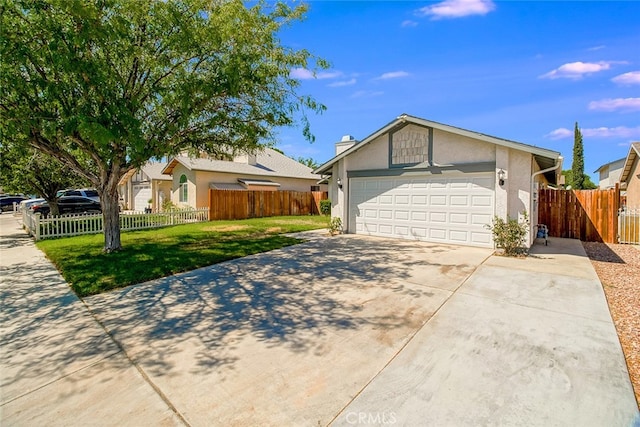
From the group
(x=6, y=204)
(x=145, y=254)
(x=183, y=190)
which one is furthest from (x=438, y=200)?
(x=6, y=204)

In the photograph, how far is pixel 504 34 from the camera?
978cm

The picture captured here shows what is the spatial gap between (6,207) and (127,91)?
1355 inches

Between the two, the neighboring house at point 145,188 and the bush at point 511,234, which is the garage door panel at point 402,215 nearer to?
the bush at point 511,234

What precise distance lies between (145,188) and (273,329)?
91.5ft

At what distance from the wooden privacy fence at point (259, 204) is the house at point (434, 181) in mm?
9275

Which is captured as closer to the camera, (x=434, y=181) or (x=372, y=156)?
(x=434, y=181)

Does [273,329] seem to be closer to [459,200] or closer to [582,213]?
[459,200]

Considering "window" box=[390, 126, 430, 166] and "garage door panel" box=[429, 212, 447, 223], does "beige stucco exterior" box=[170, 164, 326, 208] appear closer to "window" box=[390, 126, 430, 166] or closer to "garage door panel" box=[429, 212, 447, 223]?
"window" box=[390, 126, 430, 166]

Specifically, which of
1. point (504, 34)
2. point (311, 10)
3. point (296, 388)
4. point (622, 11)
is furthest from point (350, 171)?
point (296, 388)

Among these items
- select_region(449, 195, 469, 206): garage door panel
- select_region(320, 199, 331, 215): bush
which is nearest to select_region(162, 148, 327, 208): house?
select_region(320, 199, 331, 215): bush

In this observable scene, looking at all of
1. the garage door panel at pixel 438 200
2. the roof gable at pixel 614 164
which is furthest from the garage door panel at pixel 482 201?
the roof gable at pixel 614 164

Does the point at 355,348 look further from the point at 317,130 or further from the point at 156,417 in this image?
the point at 317,130

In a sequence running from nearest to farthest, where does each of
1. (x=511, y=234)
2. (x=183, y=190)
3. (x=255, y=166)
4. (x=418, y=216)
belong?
1. (x=511, y=234)
2. (x=418, y=216)
3. (x=183, y=190)
4. (x=255, y=166)

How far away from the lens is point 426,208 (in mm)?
11047
